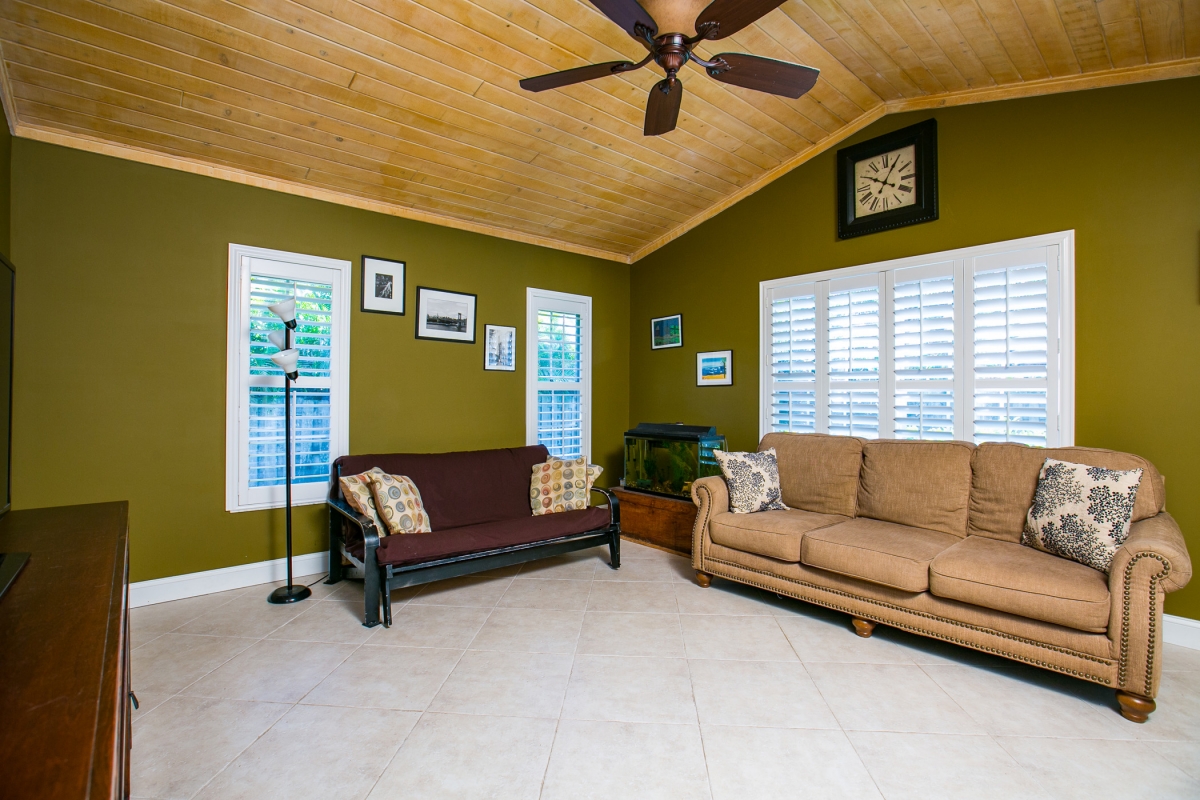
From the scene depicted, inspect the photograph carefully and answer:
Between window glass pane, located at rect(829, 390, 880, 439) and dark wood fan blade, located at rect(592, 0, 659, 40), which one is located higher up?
dark wood fan blade, located at rect(592, 0, 659, 40)

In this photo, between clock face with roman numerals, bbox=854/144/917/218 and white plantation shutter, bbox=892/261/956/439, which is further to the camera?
clock face with roman numerals, bbox=854/144/917/218

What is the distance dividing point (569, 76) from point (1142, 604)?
295 centimetres

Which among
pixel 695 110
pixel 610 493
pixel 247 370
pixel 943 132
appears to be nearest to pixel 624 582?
pixel 610 493

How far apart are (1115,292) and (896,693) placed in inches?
93.0

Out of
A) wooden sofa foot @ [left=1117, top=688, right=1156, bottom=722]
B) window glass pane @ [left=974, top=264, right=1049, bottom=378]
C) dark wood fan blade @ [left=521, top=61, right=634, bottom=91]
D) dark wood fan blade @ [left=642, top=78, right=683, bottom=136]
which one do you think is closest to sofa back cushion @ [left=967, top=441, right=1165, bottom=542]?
window glass pane @ [left=974, top=264, right=1049, bottom=378]

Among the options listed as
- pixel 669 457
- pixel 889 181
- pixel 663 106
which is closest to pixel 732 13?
pixel 663 106

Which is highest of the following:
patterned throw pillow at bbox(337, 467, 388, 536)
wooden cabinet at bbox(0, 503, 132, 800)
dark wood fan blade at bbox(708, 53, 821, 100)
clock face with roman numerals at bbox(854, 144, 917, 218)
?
clock face with roman numerals at bbox(854, 144, 917, 218)

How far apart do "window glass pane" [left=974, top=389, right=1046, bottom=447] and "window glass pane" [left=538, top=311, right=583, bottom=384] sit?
3.09 metres

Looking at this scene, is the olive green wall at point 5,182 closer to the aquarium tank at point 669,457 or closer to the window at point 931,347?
the aquarium tank at point 669,457

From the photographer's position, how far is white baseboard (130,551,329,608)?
122 inches

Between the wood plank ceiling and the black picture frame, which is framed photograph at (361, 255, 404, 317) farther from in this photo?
the wood plank ceiling

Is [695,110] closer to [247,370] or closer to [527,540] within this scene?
[527,540]

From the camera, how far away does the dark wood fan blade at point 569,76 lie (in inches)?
81.8

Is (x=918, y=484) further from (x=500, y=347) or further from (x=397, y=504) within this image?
(x=500, y=347)
